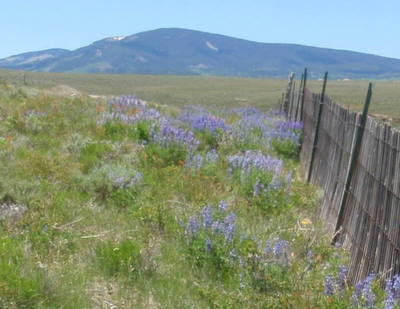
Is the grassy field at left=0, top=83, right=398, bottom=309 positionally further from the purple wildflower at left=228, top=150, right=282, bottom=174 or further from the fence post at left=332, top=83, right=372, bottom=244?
the fence post at left=332, top=83, right=372, bottom=244

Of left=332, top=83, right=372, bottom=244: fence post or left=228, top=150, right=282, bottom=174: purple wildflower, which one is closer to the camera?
left=332, top=83, right=372, bottom=244: fence post

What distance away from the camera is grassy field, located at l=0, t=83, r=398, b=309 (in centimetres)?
420

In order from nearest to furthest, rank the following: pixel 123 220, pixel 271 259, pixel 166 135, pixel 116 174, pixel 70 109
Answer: pixel 271 259 → pixel 123 220 → pixel 116 174 → pixel 166 135 → pixel 70 109

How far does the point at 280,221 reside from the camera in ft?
21.9

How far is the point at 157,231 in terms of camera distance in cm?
583

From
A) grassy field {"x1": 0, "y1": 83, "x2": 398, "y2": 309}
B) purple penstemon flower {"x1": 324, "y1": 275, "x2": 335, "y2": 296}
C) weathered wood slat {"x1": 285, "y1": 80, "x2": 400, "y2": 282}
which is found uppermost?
weathered wood slat {"x1": 285, "y1": 80, "x2": 400, "y2": 282}

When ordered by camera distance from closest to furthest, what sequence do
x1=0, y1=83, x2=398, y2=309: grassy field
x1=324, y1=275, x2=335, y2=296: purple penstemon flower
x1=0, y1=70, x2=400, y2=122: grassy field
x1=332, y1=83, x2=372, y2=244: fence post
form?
x1=324, y1=275, x2=335, y2=296: purple penstemon flower, x1=0, y1=83, x2=398, y2=309: grassy field, x1=332, y1=83, x2=372, y2=244: fence post, x1=0, y1=70, x2=400, y2=122: grassy field

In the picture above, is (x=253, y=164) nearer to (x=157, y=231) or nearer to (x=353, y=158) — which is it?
(x=353, y=158)

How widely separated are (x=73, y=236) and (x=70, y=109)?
8.63 m

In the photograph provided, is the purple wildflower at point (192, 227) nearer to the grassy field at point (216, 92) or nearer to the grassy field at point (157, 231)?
the grassy field at point (157, 231)

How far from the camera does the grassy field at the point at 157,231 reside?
4199 mm

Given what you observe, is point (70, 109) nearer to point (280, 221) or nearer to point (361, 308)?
point (280, 221)

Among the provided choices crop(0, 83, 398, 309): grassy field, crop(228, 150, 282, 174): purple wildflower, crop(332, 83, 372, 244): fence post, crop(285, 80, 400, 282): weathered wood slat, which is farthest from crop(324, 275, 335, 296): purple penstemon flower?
crop(228, 150, 282, 174): purple wildflower

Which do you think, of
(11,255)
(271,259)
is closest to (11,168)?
(11,255)
